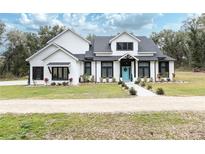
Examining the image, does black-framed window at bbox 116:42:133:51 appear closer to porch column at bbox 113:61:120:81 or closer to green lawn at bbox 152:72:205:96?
porch column at bbox 113:61:120:81

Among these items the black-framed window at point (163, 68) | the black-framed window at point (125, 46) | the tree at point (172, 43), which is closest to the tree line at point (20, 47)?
the black-framed window at point (125, 46)

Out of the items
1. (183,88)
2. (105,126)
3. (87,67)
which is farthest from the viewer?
(87,67)

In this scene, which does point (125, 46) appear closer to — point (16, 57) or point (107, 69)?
point (107, 69)

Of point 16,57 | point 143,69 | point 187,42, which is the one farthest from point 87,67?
point 187,42

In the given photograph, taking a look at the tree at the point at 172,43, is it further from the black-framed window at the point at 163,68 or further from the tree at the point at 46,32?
the black-framed window at the point at 163,68

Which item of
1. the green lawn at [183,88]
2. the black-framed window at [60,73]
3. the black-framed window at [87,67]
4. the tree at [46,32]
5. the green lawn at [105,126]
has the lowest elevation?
the green lawn at [105,126]

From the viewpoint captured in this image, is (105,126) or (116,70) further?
(116,70)

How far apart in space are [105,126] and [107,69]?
830 inches

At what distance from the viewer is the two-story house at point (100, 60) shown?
92.0 feet

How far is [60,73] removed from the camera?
2817 cm

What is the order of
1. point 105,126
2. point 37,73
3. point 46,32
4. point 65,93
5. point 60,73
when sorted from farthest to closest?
point 46,32 → point 37,73 → point 60,73 → point 65,93 → point 105,126

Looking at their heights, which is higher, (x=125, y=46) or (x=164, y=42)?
(x=164, y=42)

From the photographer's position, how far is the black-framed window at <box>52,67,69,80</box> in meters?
28.1
